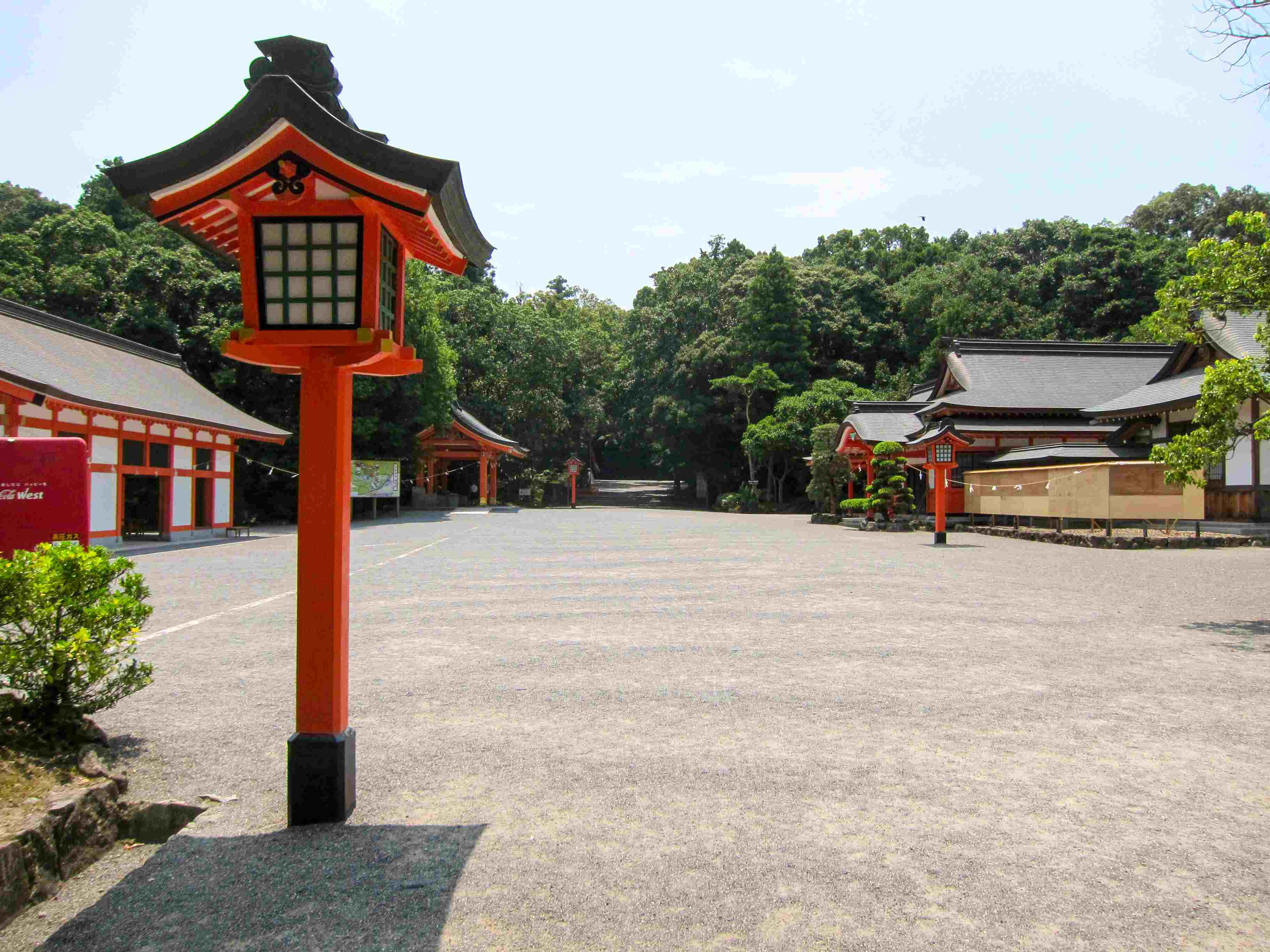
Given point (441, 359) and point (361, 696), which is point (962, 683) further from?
point (441, 359)

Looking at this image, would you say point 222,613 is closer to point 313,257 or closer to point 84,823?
point 84,823

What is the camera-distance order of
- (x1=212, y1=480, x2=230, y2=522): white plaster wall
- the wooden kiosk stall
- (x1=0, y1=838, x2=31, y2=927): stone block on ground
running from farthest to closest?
(x1=212, y1=480, x2=230, y2=522): white plaster wall < the wooden kiosk stall < (x1=0, y1=838, x2=31, y2=927): stone block on ground

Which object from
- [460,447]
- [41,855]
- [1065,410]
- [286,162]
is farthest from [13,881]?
[460,447]

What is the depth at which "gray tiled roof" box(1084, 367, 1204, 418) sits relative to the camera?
2031 cm

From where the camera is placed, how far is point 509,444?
3834 cm

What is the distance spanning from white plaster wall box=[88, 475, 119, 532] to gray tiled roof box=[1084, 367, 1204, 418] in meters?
23.2

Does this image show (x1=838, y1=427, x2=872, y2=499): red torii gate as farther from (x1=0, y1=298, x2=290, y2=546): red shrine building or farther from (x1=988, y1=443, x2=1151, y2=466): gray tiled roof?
(x1=0, y1=298, x2=290, y2=546): red shrine building

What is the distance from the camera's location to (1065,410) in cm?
2759

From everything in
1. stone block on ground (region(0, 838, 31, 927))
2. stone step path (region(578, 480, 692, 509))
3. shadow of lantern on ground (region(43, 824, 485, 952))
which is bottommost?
shadow of lantern on ground (region(43, 824, 485, 952))

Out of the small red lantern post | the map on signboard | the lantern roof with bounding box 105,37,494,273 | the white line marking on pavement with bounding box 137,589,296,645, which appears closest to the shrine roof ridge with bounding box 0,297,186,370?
the map on signboard

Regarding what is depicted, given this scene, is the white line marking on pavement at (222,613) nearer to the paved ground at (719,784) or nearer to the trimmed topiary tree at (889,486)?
the paved ground at (719,784)

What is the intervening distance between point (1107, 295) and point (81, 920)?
152 ft

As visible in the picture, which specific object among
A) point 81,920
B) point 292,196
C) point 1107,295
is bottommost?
point 81,920

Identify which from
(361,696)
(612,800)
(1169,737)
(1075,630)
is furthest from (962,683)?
(361,696)
